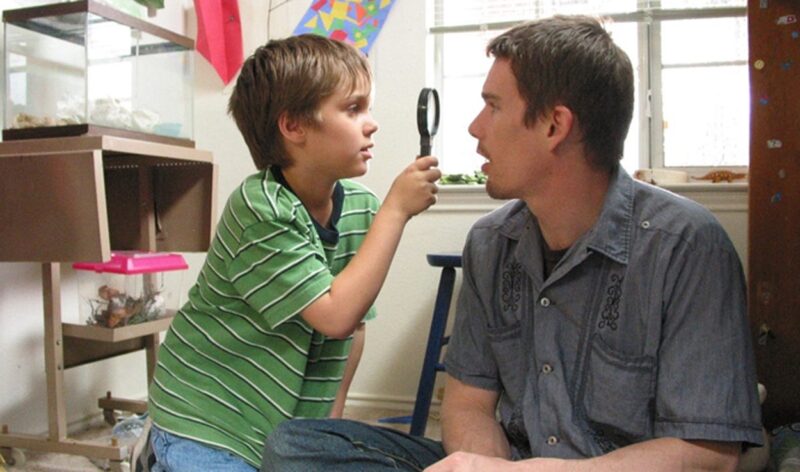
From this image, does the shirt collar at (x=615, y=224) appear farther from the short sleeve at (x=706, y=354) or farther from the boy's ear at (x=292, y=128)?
the boy's ear at (x=292, y=128)

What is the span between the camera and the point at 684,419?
854 mm

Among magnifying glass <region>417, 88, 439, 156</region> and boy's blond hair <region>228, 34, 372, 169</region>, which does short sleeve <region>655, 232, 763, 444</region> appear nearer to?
magnifying glass <region>417, 88, 439, 156</region>

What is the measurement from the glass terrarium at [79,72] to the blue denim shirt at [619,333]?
114cm

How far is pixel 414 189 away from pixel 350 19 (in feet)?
5.00

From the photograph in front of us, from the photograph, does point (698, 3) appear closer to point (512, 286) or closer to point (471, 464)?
point (512, 286)

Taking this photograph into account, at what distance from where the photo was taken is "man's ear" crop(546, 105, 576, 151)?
986 millimetres

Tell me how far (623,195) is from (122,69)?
1.50m

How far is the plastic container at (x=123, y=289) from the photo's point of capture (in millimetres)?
1963

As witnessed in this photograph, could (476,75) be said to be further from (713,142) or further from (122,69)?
(122,69)

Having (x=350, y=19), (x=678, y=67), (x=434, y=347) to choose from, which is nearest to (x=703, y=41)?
(x=678, y=67)

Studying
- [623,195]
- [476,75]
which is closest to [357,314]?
[623,195]

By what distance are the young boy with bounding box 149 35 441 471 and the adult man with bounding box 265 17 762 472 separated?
145 millimetres

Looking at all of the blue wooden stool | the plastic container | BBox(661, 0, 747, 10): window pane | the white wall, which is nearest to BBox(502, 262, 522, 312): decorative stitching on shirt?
the blue wooden stool

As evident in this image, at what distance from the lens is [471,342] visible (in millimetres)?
1070
